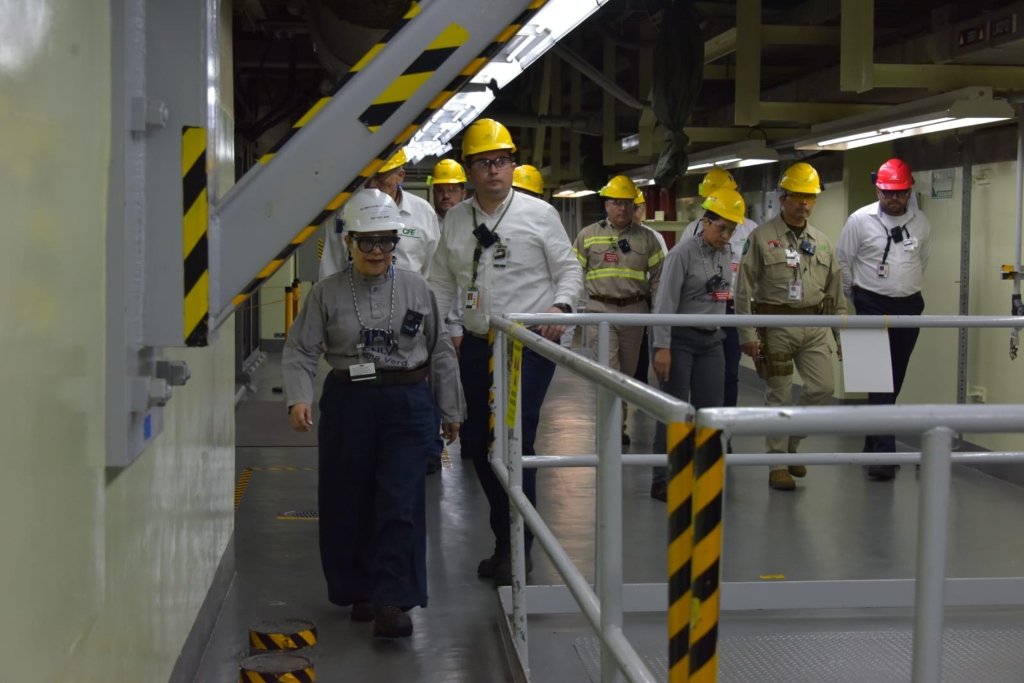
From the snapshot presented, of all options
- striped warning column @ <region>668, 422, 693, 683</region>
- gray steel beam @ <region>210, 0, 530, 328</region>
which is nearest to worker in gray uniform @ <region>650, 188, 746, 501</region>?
gray steel beam @ <region>210, 0, 530, 328</region>

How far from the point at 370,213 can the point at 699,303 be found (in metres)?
2.96

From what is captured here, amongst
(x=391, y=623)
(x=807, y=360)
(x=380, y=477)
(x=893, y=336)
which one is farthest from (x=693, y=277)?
(x=391, y=623)

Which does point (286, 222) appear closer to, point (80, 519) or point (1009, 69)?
point (80, 519)

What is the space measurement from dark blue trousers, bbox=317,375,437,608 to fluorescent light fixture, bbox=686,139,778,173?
601 centimetres

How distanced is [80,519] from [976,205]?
7.12 metres

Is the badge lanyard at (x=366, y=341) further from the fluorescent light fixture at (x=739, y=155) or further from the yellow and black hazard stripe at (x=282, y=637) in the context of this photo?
the fluorescent light fixture at (x=739, y=155)

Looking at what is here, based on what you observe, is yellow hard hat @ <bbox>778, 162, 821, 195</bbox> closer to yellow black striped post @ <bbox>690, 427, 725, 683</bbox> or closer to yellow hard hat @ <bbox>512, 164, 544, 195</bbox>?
yellow hard hat @ <bbox>512, 164, 544, 195</bbox>

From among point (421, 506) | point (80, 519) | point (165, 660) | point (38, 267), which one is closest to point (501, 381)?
point (421, 506)

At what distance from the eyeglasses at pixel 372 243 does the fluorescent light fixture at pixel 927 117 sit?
4.01 metres

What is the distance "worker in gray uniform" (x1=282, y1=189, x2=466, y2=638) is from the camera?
4254 mm

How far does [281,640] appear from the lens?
13.7 feet

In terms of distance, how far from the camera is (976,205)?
26.1 feet

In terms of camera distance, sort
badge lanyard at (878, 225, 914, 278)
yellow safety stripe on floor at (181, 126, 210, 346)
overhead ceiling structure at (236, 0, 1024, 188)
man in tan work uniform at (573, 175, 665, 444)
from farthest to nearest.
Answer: man in tan work uniform at (573, 175, 665, 444) < badge lanyard at (878, 225, 914, 278) < overhead ceiling structure at (236, 0, 1024, 188) < yellow safety stripe on floor at (181, 126, 210, 346)

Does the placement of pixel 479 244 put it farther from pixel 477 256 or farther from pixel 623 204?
pixel 623 204
